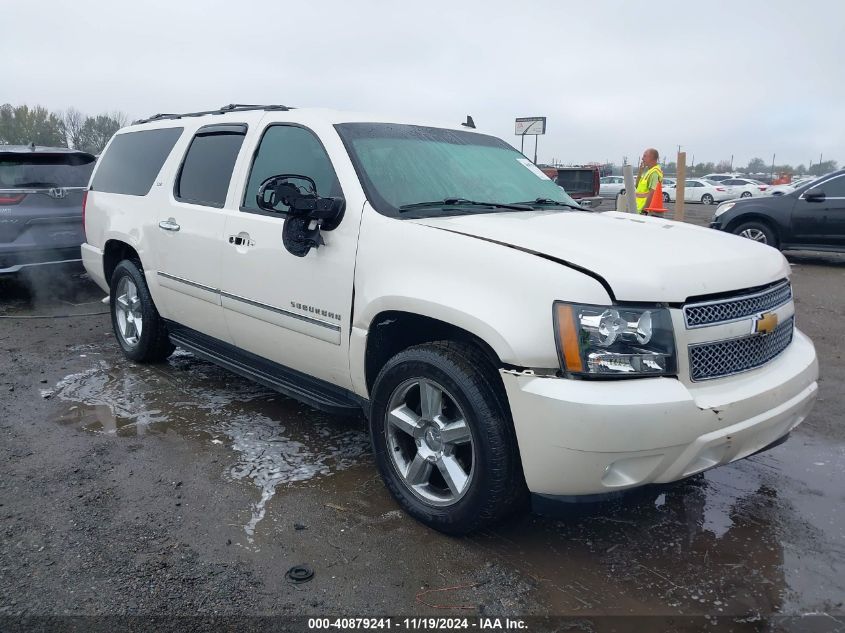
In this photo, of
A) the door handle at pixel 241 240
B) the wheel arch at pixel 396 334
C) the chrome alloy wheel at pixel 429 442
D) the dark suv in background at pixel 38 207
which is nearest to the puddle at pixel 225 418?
the chrome alloy wheel at pixel 429 442

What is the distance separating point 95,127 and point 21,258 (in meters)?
27.4

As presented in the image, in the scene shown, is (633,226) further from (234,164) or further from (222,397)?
(222,397)

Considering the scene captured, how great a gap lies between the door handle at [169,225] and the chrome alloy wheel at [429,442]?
226 cm

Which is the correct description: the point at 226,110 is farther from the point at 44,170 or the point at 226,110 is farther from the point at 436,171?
the point at 44,170

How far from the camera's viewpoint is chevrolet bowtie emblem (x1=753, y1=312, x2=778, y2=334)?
2812mm

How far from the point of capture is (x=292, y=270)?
3.57m

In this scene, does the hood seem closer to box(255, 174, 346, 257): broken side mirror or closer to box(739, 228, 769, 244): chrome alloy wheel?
box(255, 174, 346, 257): broken side mirror

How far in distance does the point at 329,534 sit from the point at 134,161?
3.69 m

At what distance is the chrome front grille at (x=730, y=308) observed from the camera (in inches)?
103

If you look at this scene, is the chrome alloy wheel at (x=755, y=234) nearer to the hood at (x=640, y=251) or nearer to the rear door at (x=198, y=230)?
the hood at (x=640, y=251)

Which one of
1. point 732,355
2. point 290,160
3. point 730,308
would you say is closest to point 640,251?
point 730,308

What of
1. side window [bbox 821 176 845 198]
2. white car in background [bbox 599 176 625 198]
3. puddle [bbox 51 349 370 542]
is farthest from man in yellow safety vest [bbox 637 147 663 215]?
white car in background [bbox 599 176 625 198]

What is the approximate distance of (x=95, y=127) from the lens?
31.2 metres

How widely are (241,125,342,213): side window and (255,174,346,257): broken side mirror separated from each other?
0.09 m
